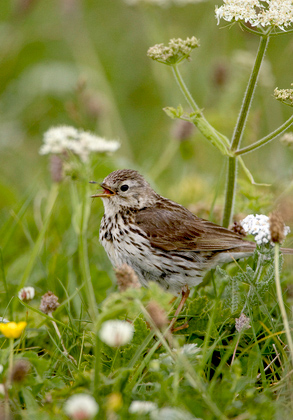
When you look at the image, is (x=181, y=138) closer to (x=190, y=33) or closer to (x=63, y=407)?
(x=190, y=33)

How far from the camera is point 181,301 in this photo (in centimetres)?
438

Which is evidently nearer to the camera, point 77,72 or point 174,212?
point 174,212

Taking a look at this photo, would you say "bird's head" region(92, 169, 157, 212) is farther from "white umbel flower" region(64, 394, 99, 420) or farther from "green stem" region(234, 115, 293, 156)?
"white umbel flower" region(64, 394, 99, 420)

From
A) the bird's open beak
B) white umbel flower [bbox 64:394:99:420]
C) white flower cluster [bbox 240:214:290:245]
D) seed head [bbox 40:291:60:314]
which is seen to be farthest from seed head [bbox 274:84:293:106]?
white umbel flower [bbox 64:394:99:420]

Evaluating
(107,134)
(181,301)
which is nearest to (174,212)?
(181,301)

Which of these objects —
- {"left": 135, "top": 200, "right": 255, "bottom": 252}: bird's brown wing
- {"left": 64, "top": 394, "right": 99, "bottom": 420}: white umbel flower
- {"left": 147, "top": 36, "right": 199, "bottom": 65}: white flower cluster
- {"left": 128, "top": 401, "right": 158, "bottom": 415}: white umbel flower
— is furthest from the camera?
{"left": 135, "top": 200, "right": 255, "bottom": 252}: bird's brown wing

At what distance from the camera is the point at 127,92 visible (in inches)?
384

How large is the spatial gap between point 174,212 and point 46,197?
1.83m

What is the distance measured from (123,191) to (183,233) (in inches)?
23.7

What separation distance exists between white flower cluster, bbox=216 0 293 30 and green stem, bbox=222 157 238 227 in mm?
1073

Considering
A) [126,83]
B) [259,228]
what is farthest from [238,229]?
[126,83]

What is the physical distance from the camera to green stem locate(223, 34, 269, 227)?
4.02 metres

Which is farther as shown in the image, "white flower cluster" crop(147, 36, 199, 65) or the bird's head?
the bird's head

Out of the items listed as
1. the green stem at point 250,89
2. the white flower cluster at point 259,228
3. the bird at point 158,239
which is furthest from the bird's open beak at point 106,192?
the white flower cluster at point 259,228
